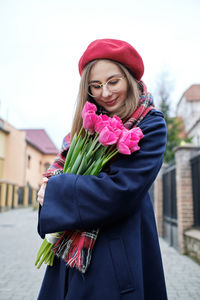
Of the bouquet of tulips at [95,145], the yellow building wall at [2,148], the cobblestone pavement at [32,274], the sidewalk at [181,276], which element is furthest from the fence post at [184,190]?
the yellow building wall at [2,148]

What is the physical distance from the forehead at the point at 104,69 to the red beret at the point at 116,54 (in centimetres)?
3

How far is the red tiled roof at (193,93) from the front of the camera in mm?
37959

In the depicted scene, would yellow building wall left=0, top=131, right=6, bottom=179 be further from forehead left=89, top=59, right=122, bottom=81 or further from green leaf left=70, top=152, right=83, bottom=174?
green leaf left=70, top=152, right=83, bottom=174

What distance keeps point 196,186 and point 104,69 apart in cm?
520

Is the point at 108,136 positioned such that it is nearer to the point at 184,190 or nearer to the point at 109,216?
the point at 109,216

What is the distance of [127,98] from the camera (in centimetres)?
175

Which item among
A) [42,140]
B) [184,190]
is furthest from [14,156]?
[184,190]

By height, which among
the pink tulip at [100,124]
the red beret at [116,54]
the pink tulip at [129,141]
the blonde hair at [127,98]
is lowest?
the pink tulip at [129,141]

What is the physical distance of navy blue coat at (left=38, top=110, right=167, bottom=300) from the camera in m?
1.36

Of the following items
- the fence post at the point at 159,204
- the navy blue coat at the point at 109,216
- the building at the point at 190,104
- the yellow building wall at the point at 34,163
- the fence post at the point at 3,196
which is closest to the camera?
the navy blue coat at the point at 109,216

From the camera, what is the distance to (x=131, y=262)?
4.55 ft

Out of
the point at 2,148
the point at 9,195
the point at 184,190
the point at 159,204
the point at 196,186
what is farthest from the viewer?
the point at 2,148

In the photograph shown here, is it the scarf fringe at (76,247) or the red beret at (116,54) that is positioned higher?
the red beret at (116,54)

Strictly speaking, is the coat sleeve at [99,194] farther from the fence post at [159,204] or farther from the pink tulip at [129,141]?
the fence post at [159,204]
